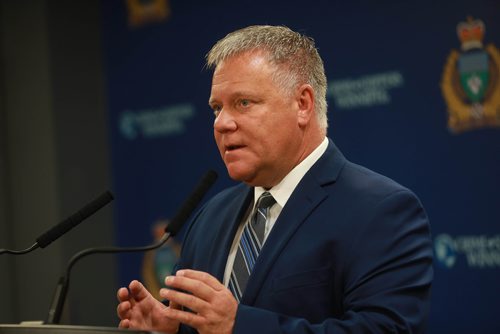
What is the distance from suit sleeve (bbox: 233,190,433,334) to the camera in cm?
168

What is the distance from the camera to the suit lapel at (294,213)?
6.14 feet

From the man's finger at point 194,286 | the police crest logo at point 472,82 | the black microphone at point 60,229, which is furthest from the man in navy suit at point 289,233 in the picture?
the police crest logo at point 472,82

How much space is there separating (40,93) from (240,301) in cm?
303

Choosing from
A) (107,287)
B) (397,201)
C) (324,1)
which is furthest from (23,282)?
(397,201)

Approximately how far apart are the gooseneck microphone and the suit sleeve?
36 cm

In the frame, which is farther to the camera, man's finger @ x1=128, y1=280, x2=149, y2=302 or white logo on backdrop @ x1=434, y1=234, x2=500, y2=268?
white logo on backdrop @ x1=434, y1=234, x2=500, y2=268

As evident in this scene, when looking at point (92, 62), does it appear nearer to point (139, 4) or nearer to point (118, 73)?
point (118, 73)

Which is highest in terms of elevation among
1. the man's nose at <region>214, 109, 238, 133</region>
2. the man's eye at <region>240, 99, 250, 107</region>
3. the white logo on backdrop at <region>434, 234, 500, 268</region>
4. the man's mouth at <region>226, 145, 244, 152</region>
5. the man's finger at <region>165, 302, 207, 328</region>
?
the man's eye at <region>240, 99, 250, 107</region>

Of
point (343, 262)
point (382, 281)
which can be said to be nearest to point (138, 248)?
point (343, 262)

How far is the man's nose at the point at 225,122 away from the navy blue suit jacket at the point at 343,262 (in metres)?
0.24

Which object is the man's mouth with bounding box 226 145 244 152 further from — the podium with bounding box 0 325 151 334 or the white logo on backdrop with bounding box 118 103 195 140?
the white logo on backdrop with bounding box 118 103 195 140

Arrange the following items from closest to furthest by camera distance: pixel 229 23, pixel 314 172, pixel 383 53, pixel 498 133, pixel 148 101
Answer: pixel 314 172 < pixel 498 133 < pixel 383 53 < pixel 229 23 < pixel 148 101

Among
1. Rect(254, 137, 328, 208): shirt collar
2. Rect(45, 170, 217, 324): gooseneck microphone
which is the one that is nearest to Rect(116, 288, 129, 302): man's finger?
Rect(45, 170, 217, 324): gooseneck microphone

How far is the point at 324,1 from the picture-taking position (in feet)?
12.2
